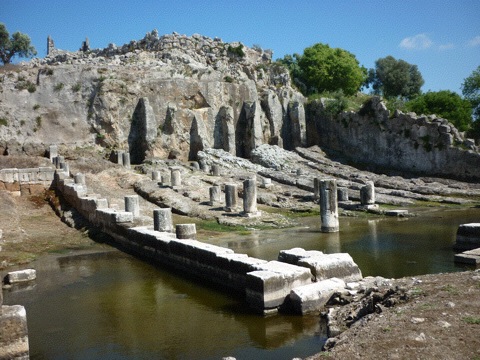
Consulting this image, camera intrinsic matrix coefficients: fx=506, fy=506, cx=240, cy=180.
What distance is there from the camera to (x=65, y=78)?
43094 millimetres

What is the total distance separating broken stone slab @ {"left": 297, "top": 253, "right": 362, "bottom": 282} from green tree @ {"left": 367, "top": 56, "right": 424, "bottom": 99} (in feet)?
218

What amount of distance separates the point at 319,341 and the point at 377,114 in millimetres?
38390

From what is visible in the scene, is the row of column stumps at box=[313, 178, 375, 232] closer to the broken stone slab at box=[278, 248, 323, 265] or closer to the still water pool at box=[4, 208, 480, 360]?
the still water pool at box=[4, 208, 480, 360]

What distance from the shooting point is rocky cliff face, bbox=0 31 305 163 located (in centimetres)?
4144

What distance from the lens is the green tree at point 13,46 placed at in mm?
74688

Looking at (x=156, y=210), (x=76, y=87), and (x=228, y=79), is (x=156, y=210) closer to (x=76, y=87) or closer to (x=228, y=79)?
(x=76, y=87)

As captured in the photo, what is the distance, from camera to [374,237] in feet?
64.8

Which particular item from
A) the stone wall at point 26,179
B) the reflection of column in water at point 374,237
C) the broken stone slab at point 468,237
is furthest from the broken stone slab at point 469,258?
the stone wall at point 26,179

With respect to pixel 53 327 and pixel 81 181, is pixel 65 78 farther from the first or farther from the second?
pixel 53 327

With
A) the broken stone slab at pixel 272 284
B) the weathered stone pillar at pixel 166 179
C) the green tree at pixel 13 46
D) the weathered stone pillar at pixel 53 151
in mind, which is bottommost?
the broken stone slab at pixel 272 284

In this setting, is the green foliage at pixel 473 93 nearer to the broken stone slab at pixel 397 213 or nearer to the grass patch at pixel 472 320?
A: the broken stone slab at pixel 397 213

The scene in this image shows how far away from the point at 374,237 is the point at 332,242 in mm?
2060

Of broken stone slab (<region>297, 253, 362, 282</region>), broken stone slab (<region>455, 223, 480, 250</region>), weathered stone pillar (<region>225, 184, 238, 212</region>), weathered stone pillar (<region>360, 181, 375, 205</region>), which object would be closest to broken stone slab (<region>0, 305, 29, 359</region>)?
broken stone slab (<region>297, 253, 362, 282</region>)

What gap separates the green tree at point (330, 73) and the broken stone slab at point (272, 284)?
5330cm
